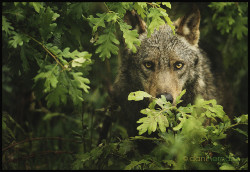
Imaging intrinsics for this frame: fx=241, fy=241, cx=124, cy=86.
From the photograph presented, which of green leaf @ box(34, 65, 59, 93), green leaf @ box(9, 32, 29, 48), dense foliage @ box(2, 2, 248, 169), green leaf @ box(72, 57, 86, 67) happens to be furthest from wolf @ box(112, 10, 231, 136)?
green leaf @ box(9, 32, 29, 48)

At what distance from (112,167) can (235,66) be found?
3.31m

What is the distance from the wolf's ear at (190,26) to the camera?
3.73 meters

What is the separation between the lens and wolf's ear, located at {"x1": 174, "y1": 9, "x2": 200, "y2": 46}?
373cm

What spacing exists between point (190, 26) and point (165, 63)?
2.82 feet

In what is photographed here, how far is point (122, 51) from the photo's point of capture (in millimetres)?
4086

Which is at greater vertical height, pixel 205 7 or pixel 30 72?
pixel 205 7

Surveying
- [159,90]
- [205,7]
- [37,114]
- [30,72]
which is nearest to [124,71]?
[159,90]

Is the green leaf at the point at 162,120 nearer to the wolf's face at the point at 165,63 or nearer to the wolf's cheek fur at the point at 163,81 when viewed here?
the wolf's cheek fur at the point at 163,81

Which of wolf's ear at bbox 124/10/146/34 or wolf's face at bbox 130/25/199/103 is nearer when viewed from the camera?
wolf's face at bbox 130/25/199/103

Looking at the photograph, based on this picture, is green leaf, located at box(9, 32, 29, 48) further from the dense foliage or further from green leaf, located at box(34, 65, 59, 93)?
green leaf, located at box(34, 65, 59, 93)

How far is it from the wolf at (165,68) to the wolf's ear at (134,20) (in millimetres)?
51

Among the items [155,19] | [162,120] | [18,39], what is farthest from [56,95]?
[155,19]

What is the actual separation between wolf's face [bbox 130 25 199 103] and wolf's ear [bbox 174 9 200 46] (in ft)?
0.37

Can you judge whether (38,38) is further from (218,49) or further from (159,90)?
(218,49)
